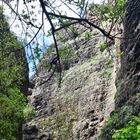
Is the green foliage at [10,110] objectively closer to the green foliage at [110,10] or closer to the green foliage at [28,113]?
the green foliage at [28,113]

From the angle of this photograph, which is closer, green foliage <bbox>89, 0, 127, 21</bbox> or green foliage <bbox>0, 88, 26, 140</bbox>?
green foliage <bbox>89, 0, 127, 21</bbox>

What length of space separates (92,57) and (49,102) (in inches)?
106

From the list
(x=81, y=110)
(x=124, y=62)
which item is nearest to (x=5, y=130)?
(x=81, y=110)

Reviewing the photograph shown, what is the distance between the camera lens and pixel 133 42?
11.2 metres

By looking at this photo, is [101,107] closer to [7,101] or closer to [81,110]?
[81,110]

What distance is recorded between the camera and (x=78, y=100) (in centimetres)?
1648

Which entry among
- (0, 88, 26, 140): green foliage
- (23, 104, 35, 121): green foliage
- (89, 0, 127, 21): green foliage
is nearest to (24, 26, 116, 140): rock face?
(23, 104, 35, 121): green foliage

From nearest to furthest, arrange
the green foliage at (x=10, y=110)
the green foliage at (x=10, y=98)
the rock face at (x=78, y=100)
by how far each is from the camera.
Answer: the green foliage at (x=10, y=98) < the rock face at (x=78, y=100) < the green foliage at (x=10, y=110)

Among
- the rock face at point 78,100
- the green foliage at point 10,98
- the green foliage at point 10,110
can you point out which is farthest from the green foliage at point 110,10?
the green foliage at point 10,110

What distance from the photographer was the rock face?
14.9 meters

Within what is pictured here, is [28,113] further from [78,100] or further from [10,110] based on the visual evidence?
[78,100]

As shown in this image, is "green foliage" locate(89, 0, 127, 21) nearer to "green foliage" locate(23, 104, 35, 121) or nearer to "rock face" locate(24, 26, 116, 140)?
"rock face" locate(24, 26, 116, 140)

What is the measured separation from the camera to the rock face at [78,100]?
14930 millimetres

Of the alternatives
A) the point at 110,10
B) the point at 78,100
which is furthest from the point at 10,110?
the point at 110,10
